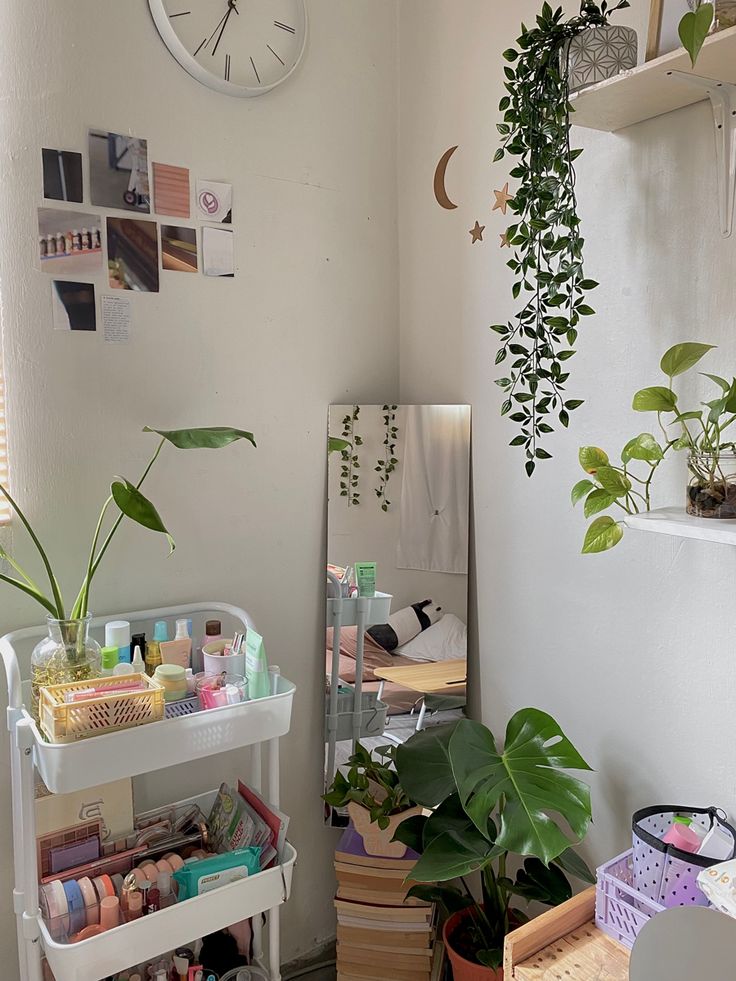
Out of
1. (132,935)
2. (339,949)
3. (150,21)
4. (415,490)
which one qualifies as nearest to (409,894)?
(339,949)

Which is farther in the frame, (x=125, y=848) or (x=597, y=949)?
(x=125, y=848)

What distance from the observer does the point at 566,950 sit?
126 centimetres

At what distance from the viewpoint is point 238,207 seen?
1.70 meters

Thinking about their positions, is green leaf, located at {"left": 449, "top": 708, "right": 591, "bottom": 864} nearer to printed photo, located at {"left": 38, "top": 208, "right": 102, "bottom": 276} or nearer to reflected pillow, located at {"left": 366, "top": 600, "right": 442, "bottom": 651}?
reflected pillow, located at {"left": 366, "top": 600, "right": 442, "bottom": 651}

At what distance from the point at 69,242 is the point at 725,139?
1111 millimetres

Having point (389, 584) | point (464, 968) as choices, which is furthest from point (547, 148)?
point (464, 968)

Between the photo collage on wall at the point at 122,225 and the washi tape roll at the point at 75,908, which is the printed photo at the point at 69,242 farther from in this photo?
the washi tape roll at the point at 75,908

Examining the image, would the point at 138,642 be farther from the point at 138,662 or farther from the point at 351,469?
the point at 351,469

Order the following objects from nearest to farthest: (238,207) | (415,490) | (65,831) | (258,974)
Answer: (65,831)
(258,974)
(238,207)
(415,490)

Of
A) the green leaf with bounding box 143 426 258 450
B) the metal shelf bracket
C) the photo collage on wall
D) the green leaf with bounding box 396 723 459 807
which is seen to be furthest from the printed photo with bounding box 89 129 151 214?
the green leaf with bounding box 396 723 459 807

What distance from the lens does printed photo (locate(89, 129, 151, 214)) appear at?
152 centimetres

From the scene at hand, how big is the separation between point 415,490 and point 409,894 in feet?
2.73

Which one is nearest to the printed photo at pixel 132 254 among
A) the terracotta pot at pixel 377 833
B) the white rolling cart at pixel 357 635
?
the white rolling cart at pixel 357 635

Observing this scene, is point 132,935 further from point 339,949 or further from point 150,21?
point 150,21
